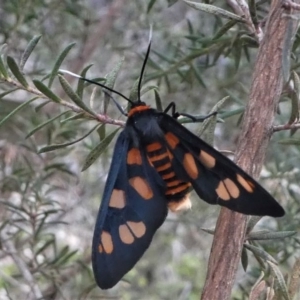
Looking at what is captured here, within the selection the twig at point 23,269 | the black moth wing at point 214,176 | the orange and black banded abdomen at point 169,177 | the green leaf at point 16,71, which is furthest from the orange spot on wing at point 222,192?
the twig at point 23,269


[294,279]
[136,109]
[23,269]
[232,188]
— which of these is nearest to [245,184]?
[232,188]

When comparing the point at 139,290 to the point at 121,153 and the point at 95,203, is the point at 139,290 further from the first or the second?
the point at 121,153

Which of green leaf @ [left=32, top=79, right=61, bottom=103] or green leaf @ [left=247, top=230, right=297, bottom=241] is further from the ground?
green leaf @ [left=32, top=79, right=61, bottom=103]

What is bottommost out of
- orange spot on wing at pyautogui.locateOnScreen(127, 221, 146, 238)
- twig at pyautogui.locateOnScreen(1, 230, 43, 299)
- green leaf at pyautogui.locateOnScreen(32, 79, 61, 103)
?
twig at pyautogui.locateOnScreen(1, 230, 43, 299)

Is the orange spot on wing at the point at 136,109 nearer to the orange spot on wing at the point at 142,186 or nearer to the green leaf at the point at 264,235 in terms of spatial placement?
the orange spot on wing at the point at 142,186

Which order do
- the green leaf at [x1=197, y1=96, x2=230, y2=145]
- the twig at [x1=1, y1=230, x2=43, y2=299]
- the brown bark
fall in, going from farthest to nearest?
1. the twig at [x1=1, y1=230, x2=43, y2=299]
2. the green leaf at [x1=197, y1=96, x2=230, y2=145]
3. the brown bark

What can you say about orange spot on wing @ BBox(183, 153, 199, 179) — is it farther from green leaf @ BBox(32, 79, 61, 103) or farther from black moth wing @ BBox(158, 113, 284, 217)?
green leaf @ BBox(32, 79, 61, 103)

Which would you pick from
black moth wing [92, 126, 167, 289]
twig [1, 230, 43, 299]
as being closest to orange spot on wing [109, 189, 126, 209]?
black moth wing [92, 126, 167, 289]
